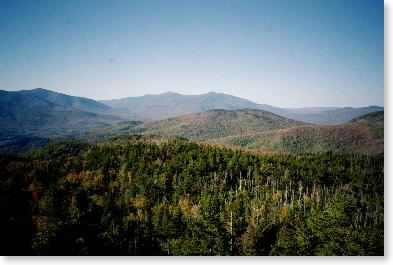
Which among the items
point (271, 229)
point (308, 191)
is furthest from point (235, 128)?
point (271, 229)

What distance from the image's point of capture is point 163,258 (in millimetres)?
9016

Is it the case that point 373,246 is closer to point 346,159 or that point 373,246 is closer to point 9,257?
point 9,257

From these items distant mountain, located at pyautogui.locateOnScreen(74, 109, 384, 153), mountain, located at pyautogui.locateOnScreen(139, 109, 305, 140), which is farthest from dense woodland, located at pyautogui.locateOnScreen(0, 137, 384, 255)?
mountain, located at pyautogui.locateOnScreen(139, 109, 305, 140)

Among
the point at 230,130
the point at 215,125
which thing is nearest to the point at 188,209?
the point at 230,130

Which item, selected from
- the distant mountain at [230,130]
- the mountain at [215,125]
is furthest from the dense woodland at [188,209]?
the mountain at [215,125]

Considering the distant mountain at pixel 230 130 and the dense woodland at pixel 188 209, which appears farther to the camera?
the distant mountain at pixel 230 130

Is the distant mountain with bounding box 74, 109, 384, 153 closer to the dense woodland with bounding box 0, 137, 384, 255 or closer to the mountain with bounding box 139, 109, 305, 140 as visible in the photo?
the mountain with bounding box 139, 109, 305, 140

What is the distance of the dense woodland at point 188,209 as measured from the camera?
391 inches

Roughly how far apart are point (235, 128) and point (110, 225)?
147 meters

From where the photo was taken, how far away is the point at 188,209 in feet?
80.2

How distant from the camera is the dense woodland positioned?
994cm

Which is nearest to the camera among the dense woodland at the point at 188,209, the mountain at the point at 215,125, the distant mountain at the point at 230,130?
the dense woodland at the point at 188,209

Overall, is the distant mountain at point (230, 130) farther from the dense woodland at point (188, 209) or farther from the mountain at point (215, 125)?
the dense woodland at point (188, 209)

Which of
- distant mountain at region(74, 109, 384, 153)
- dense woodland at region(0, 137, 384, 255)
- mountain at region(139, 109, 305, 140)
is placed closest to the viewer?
dense woodland at region(0, 137, 384, 255)
